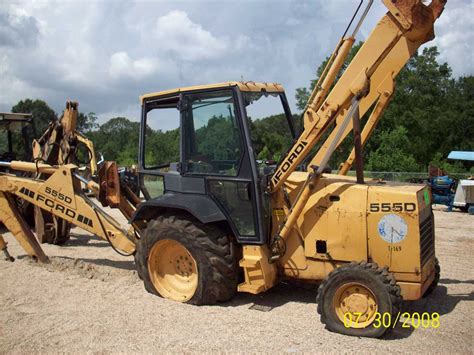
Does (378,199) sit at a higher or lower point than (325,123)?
lower

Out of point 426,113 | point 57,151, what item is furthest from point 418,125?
point 57,151

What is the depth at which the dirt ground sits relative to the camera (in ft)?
15.0

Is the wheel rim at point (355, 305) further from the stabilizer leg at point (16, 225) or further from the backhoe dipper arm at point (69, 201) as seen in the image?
the stabilizer leg at point (16, 225)

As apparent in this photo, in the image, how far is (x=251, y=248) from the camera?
18.3 feet

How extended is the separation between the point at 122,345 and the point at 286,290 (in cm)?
240

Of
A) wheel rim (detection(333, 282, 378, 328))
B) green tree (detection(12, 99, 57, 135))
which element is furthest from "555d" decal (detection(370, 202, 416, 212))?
green tree (detection(12, 99, 57, 135))

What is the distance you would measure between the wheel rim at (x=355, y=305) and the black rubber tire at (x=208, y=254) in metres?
1.26

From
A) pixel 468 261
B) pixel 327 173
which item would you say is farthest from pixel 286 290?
pixel 468 261

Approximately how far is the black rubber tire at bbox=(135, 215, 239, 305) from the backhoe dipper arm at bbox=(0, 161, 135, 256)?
4.44 feet

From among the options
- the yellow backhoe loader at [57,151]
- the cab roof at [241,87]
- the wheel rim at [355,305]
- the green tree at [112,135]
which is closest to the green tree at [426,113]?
the green tree at [112,135]

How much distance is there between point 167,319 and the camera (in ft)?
17.3

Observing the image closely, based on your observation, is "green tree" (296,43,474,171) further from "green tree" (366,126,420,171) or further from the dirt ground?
the dirt ground

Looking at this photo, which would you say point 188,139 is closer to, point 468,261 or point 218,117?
point 218,117

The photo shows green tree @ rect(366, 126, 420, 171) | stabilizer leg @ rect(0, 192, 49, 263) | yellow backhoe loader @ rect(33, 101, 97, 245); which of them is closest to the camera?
stabilizer leg @ rect(0, 192, 49, 263)
